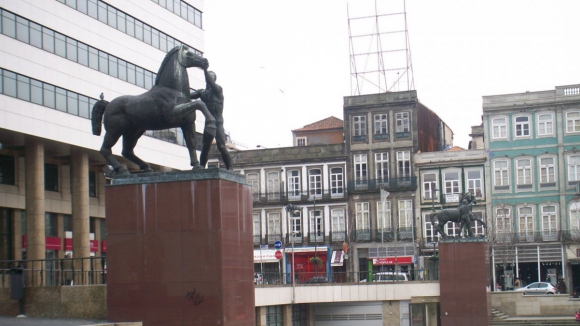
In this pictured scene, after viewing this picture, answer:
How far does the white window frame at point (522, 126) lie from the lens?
7425cm

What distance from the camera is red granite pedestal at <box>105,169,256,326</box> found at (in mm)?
18406

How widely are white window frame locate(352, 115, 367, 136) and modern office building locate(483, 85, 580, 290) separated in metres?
9.65

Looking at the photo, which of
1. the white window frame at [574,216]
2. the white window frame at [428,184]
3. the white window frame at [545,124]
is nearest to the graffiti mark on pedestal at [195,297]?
the white window frame at [574,216]

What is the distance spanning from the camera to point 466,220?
45.2m

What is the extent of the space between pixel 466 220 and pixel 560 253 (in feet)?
94.2

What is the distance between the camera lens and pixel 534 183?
2904 inches

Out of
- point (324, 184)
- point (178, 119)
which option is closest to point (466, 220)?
point (178, 119)

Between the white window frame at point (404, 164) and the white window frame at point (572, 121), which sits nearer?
the white window frame at point (572, 121)

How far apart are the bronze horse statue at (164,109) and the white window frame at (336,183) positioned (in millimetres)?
58335

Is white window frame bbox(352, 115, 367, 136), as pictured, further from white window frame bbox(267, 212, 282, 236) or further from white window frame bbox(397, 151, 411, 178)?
white window frame bbox(267, 212, 282, 236)

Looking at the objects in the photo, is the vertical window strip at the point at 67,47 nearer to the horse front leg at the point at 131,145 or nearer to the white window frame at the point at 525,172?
the horse front leg at the point at 131,145

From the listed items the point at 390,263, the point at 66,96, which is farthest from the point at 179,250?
the point at 390,263

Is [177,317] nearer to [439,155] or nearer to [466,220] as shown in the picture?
[466,220]

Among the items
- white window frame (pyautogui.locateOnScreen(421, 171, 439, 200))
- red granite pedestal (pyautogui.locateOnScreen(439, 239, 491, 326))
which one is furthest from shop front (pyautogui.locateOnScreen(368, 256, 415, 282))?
red granite pedestal (pyautogui.locateOnScreen(439, 239, 491, 326))
